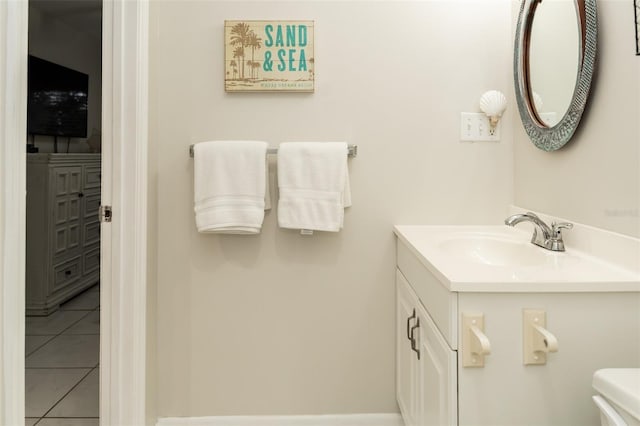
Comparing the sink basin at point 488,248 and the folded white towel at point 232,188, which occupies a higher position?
the folded white towel at point 232,188

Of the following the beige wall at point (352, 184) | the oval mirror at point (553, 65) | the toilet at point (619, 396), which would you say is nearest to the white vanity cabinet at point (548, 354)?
the toilet at point (619, 396)

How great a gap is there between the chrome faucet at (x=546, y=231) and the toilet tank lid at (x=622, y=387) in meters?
0.59

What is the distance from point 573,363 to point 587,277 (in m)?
0.19

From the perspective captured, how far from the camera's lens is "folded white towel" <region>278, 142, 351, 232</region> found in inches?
67.6

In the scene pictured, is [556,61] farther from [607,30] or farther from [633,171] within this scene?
[633,171]

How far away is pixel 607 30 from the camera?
1274 mm

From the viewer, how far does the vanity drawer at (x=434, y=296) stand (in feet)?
3.39

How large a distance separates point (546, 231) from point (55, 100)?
391cm

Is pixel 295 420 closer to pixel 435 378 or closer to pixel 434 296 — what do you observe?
pixel 435 378

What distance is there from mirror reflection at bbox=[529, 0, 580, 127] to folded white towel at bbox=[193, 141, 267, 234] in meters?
0.98

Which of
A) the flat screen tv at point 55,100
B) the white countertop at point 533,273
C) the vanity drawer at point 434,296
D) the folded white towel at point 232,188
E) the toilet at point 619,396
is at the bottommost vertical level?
the toilet at point 619,396

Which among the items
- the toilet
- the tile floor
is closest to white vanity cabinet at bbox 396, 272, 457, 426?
the toilet

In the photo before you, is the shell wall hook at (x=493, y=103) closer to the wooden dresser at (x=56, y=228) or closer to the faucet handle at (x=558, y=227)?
the faucet handle at (x=558, y=227)

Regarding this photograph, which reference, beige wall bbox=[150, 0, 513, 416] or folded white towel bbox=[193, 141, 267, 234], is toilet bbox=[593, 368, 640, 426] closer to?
beige wall bbox=[150, 0, 513, 416]
